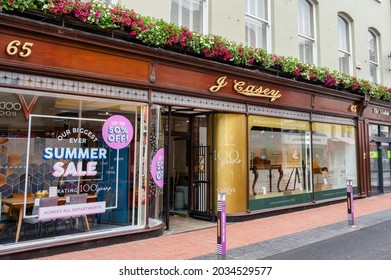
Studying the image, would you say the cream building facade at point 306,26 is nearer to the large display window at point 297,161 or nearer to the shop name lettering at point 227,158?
the large display window at point 297,161

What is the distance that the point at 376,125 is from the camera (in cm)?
Answer: 1471

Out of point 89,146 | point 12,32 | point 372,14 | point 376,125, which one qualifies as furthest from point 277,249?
point 372,14

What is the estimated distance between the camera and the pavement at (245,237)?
5.88 metres

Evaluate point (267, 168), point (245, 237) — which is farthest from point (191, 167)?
point (245, 237)

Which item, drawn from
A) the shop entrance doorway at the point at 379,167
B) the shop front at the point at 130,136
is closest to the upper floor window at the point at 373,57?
the shop entrance doorway at the point at 379,167

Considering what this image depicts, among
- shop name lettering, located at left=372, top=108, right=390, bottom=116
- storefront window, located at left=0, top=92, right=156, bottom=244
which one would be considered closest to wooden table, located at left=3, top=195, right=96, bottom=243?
storefront window, located at left=0, top=92, right=156, bottom=244

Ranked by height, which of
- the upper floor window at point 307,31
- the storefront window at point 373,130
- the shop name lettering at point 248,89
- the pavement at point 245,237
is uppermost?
the upper floor window at point 307,31

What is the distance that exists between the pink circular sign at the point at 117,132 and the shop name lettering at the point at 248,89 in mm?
2478

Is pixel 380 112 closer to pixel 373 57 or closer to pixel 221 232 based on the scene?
pixel 373 57

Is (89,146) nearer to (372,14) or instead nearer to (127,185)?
(127,185)

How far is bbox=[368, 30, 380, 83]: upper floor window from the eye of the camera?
1559 cm

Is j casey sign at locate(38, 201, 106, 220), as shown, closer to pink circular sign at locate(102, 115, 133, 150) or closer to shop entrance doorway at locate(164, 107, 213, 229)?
pink circular sign at locate(102, 115, 133, 150)

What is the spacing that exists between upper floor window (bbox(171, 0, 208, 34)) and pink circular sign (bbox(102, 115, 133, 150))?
3.14 meters

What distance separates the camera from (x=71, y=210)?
6.40 m
